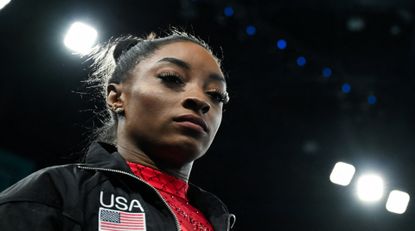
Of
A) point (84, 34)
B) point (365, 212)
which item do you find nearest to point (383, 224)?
point (365, 212)

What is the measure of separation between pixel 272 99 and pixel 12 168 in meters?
2.93

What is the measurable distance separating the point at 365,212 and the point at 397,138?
3.20 ft

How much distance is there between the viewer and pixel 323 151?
633 centimetres

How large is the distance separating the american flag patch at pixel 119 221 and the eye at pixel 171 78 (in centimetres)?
50

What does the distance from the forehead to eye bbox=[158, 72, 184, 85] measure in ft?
0.26

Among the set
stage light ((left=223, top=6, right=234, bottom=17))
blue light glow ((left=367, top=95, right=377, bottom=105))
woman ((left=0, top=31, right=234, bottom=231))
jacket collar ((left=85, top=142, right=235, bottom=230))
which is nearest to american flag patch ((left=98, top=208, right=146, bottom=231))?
woman ((left=0, top=31, right=234, bottom=231))

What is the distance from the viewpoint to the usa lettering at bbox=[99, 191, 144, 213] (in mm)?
1169

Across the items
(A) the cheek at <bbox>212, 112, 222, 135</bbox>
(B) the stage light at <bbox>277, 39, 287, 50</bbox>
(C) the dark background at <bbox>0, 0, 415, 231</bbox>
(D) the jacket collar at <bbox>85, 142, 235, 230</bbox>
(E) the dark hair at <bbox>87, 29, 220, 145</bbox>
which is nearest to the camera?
(D) the jacket collar at <bbox>85, 142, 235, 230</bbox>

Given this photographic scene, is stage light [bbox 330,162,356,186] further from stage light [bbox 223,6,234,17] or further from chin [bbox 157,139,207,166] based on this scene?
chin [bbox 157,139,207,166]

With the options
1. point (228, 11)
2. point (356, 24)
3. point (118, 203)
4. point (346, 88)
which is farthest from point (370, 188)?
point (118, 203)

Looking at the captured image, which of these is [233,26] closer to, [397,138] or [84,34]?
[84,34]

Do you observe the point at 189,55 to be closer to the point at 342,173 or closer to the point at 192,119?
the point at 192,119

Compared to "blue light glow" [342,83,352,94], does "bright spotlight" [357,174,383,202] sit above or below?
below

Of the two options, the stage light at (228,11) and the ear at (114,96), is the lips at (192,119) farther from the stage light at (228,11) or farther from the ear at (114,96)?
the stage light at (228,11)
